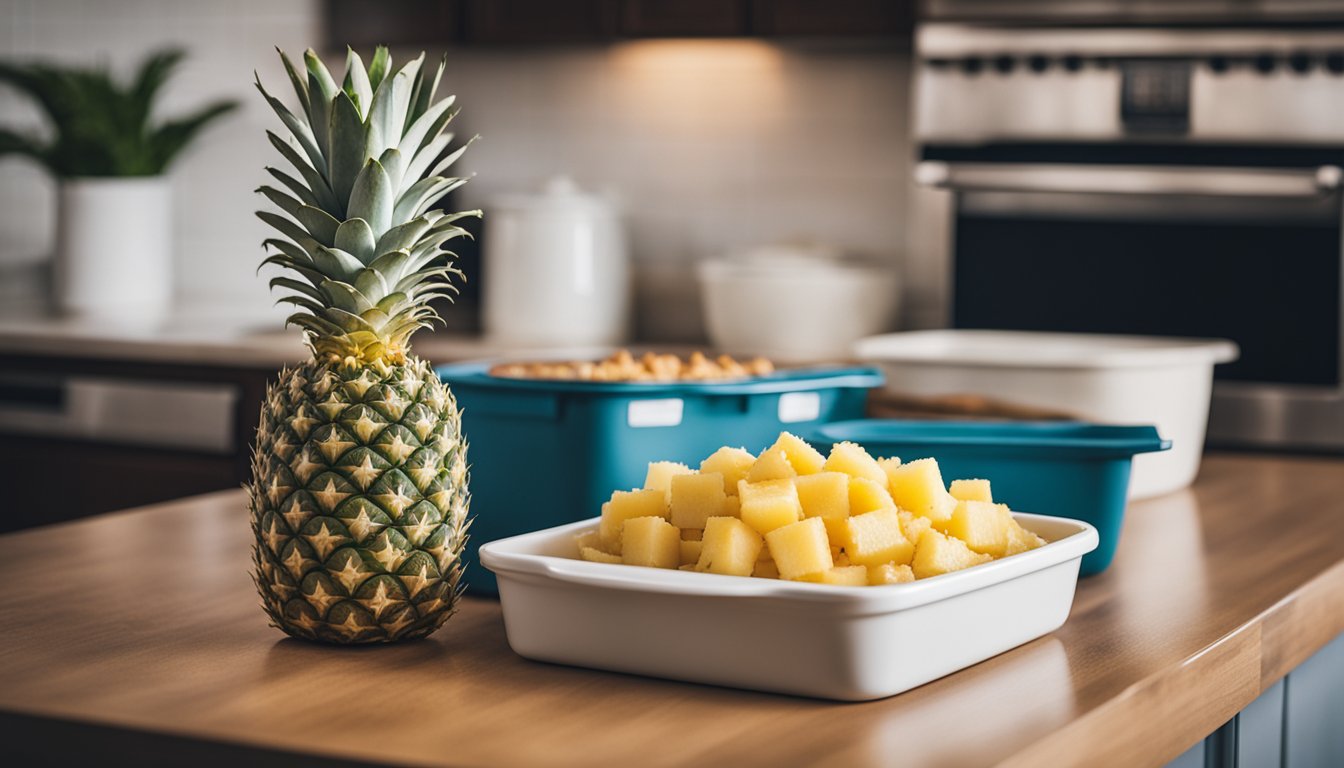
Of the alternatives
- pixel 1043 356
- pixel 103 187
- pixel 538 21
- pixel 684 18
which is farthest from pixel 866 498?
pixel 103 187

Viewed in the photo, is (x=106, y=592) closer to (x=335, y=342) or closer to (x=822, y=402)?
(x=335, y=342)

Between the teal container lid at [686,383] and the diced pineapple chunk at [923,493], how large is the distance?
0.31 m

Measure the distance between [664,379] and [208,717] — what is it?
1.99ft

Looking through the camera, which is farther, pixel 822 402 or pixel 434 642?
pixel 822 402

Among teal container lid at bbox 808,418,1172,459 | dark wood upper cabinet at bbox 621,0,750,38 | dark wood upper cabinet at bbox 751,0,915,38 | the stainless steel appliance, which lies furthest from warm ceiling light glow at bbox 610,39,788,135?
teal container lid at bbox 808,418,1172,459

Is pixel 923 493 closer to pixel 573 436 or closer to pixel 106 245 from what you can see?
pixel 573 436

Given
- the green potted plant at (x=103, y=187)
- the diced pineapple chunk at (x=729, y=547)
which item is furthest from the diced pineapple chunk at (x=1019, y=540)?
the green potted plant at (x=103, y=187)

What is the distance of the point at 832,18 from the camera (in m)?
3.34

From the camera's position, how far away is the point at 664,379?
1.52m

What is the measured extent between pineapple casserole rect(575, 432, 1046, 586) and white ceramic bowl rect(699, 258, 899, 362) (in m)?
1.93

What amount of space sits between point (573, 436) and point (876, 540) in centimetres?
40

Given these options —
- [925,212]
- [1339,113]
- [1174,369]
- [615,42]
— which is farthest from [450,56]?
[1174,369]

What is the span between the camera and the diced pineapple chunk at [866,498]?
3.75 feet

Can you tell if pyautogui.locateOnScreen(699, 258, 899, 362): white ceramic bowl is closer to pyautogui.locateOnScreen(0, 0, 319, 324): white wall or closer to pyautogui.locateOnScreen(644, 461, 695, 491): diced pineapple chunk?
pyautogui.locateOnScreen(0, 0, 319, 324): white wall
